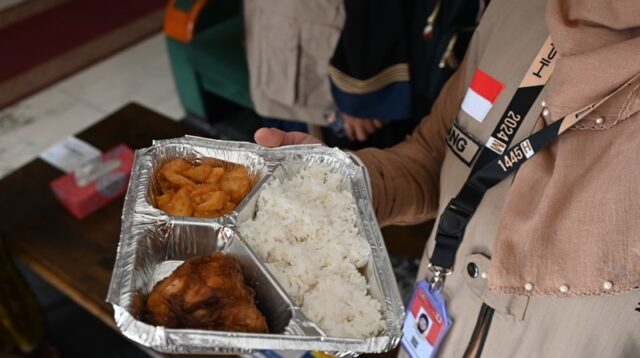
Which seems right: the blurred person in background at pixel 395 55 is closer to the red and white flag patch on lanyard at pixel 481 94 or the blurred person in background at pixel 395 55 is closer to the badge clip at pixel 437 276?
the red and white flag patch on lanyard at pixel 481 94

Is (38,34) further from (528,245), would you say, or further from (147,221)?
(528,245)

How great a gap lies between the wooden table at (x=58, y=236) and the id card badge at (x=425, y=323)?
0.85 meters

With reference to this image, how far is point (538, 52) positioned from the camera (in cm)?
77

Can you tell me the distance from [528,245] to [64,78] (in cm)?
332

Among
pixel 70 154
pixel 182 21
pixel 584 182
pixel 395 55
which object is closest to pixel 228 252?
pixel 584 182

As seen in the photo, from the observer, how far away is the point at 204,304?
0.65 metres

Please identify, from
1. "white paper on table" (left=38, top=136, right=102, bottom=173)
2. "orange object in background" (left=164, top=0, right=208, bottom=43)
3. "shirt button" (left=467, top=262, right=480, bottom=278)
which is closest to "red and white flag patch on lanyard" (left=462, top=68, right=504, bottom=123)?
"shirt button" (left=467, top=262, right=480, bottom=278)

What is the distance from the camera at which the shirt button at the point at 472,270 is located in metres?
0.81

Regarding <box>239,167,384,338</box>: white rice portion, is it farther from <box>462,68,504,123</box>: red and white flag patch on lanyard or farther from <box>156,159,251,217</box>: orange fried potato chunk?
<box>462,68,504,123</box>: red and white flag patch on lanyard

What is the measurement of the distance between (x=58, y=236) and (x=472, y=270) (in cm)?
128

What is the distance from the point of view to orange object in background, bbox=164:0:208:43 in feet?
8.37

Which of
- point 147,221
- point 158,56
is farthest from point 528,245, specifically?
point 158,56

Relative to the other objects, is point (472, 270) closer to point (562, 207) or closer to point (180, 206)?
point (562, 207)

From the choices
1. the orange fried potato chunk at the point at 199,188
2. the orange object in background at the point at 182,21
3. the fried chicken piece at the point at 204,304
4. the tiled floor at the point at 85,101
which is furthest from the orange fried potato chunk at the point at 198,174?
the tiled floor at the point at 85,101
